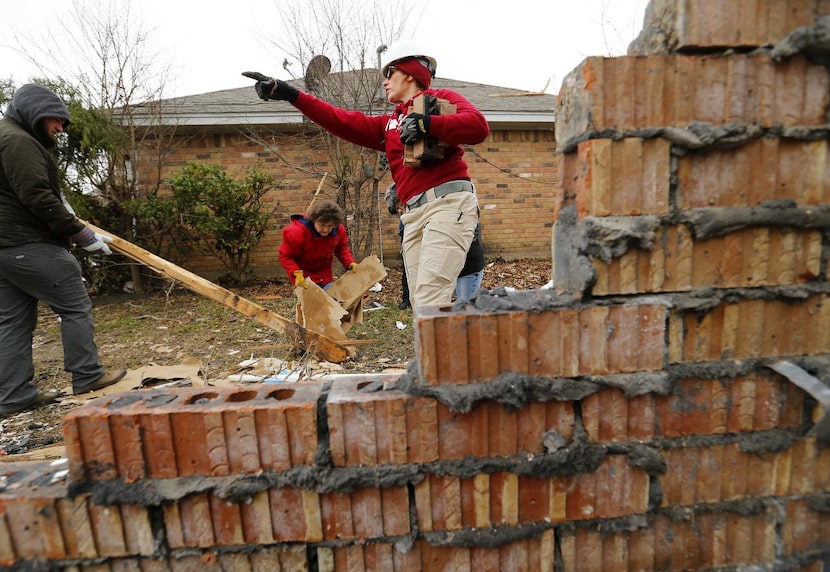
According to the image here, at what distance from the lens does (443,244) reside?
260 cm

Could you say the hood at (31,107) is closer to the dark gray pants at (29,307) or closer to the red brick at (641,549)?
the dark gray pants at (29,307)

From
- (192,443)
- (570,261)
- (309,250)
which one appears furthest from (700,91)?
(309,250)

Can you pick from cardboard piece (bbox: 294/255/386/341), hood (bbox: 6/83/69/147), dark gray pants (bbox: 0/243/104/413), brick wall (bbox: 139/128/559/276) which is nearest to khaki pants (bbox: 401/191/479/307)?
cardboard piece (bbox: 294/255/386/341)

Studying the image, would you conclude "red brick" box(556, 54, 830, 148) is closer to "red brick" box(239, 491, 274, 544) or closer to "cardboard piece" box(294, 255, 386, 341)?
"red brick" box(239, 491, 274, 544)

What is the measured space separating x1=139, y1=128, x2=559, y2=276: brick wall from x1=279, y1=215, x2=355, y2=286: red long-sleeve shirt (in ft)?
9.64

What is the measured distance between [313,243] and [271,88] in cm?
254

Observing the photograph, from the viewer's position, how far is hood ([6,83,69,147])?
10.5 feet

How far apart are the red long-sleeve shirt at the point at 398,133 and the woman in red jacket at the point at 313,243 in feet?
6.37

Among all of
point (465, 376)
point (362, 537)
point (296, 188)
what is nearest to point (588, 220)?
point (465, 376)

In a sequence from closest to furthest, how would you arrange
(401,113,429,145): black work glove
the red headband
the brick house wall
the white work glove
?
1. (401,113,429,145): black work glove
2. the red headband
3. the white work glove
4. the brick house wall

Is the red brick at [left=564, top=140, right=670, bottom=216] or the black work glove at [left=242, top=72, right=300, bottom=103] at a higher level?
the black work glove at [left=242, top=72, right=300, bottom=103]

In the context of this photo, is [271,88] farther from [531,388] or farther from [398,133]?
[531,388]

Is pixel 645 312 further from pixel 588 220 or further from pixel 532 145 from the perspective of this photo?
pixel 532 145

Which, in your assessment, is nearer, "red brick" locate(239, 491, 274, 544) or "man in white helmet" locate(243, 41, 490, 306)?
"red brick" locate(239, 491, 274, 544)
